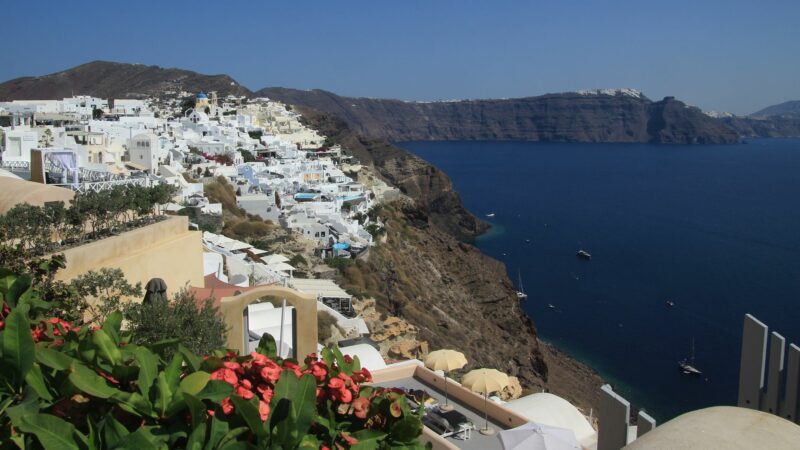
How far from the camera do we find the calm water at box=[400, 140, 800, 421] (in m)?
26.1

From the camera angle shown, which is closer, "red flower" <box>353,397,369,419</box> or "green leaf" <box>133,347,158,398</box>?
"green leaf" <box>133,347,158,398</box>

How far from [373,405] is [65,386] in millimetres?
1115

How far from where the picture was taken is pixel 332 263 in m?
22.2

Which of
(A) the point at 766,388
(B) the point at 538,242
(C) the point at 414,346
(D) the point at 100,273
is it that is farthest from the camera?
(B) the point at 538,242

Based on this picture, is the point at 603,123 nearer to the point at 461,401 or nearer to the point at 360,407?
the point at 461,401

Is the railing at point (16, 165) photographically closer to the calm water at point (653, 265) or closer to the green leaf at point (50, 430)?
the calm water at point (653, 265)

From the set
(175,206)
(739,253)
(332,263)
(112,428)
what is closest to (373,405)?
(112,428)

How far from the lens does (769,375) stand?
3980 mm

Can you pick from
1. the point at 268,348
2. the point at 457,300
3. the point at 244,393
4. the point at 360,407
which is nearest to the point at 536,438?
the point at 268,348

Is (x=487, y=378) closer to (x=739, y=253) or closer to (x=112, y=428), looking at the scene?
(x=112, y=428)

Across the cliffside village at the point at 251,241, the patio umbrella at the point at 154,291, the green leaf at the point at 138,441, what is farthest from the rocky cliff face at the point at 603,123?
the green leaf at the point at 138,441

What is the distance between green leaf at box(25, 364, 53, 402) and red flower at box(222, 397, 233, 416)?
24.6 inches

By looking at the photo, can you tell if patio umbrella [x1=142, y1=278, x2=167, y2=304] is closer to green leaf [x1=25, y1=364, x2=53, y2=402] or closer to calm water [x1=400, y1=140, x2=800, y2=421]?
green leaf [x1=25, y1=364, x2=53, y2=402]

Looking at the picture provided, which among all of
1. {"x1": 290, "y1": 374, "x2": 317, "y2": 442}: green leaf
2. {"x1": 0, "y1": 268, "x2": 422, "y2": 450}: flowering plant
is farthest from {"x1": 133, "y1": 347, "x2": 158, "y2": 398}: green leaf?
{"x1": 290, "y1": 374, "x2": 317, "y2": 442}: green leaf
